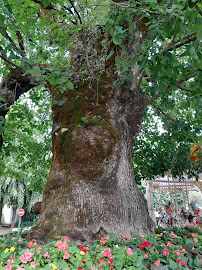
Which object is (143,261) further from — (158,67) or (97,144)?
(158,67)

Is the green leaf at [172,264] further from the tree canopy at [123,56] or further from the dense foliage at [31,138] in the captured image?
the dense foliage at [31,138]

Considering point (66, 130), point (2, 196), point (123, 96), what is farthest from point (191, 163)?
point (2, 196)

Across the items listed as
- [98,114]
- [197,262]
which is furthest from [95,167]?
[197,262]

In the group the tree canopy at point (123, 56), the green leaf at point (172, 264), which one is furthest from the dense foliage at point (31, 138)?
the green leaf at point (172, 264)

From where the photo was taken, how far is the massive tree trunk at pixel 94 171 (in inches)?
101

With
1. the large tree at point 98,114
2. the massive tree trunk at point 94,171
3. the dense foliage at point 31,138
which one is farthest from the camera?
the dense foliage at point 31,138

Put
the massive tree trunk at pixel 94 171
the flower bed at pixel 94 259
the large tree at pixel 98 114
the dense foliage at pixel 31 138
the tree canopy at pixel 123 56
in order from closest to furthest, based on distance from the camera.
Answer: the flower bed at pixel 94 259, the tree canopy at pixel 123 56, the large tree at pixel 98 114, the massive tree trunk at pixel 94 171, the dense foliage at pixel 31 138

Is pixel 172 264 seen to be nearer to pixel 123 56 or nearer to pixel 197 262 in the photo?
pixel 197 262

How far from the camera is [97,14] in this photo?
383cm

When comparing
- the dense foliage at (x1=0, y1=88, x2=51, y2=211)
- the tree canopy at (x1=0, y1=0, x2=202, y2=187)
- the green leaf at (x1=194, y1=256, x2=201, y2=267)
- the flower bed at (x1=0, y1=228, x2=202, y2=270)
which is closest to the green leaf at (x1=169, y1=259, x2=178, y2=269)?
the flower bed at (x1=0, y1=228, x2=202, y2=270)

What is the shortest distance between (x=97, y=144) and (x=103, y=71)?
5.33ft

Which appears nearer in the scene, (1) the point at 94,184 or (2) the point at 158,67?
(2) the point at 158,67

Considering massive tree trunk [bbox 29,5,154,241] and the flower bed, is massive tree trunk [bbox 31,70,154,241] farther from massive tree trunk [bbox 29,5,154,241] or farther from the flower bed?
the flower bed

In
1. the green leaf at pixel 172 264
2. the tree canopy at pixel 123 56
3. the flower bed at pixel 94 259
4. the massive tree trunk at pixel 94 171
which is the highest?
the tree canopy at pixel 123 56
